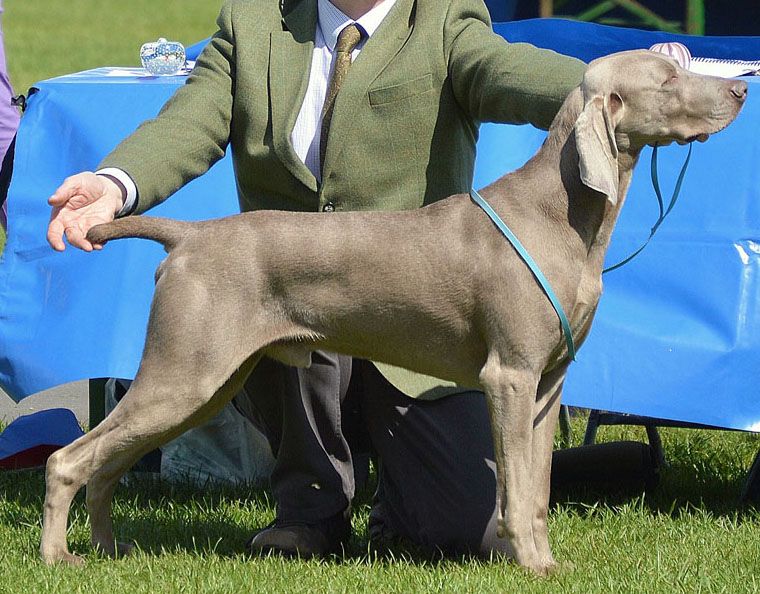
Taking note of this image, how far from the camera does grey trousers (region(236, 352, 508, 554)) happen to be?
392 cm

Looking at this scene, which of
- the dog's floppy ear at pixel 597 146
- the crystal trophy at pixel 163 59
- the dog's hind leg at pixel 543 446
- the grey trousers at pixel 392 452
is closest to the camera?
the dog's floppy ear at pixel 597 146

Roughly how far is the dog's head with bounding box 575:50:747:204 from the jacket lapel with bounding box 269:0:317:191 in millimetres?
899

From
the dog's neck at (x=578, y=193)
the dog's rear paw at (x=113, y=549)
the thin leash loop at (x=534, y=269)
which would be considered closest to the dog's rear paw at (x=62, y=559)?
the dog's rear paw at (x=113, y=549)

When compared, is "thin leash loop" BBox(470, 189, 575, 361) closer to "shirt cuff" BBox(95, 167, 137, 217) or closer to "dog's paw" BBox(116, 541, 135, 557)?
"shirt cuff" BBox(95, 167, 137, 217)

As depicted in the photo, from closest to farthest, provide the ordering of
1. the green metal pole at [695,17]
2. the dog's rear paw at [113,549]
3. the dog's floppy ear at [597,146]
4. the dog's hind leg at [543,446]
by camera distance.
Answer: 1. the dog's floppy ear at [597,146]
2. the dog's hind leg at [543,446]
3. the dog's rear paw at [113,549]
4. the green metal pole at [695,17]

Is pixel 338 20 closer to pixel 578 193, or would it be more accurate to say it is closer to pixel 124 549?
pixel 578 193

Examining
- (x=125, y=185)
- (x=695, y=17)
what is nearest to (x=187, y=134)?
(x=125, y=185)

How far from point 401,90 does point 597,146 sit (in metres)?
0.76

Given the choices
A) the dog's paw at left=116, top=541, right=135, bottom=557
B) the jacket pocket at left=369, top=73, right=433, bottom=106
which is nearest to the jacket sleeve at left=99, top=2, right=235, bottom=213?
the jacket pocket at left=369, top=73, right=433, bottom=106

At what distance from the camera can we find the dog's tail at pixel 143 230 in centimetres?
335

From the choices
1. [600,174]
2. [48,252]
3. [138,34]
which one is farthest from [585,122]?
[138,34]

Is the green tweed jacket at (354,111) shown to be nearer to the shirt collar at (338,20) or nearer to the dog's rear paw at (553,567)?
the shirt collar at (338,20)

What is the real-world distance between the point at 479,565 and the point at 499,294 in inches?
33.5

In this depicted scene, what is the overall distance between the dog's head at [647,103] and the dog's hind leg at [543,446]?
0.60 m
